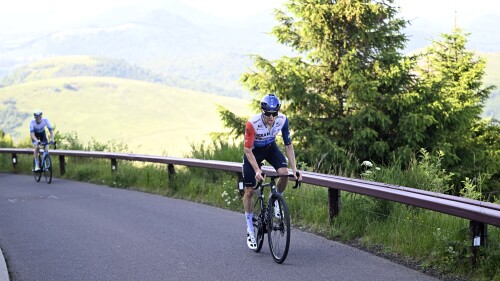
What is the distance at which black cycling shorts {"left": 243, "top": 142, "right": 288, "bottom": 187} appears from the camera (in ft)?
24.2

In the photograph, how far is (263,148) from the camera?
24.4 ft

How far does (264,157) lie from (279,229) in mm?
1070

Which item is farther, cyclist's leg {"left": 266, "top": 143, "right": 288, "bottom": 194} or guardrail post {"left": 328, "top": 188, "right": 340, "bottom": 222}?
guardrail post {"left": 328, "top": 188, "right": 340, "bottom": 222}

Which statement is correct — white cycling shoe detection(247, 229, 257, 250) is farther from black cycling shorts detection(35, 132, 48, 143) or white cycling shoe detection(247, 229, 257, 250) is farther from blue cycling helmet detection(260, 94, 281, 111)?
black cycling shorts detection(35, 132, 48, 143)

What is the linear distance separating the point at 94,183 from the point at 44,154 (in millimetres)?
1805

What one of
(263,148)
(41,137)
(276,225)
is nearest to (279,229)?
(276,225)

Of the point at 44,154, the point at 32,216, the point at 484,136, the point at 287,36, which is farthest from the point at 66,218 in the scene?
the point at 484,136

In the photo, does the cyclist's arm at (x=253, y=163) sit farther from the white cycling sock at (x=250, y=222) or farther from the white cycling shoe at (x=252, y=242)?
the white cycling shoe at (x=252, y=242)

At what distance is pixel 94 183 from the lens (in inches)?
650

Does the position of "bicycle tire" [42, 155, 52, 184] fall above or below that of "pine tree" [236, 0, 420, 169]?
below

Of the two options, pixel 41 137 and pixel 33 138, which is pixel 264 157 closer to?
pixel 33 138

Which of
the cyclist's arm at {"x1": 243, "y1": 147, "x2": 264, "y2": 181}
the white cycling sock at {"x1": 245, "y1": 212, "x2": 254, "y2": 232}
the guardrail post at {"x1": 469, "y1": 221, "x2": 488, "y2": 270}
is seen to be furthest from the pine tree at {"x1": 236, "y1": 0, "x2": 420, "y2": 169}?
the guardrail post at {"x1": 469, "y1": 221, "x2": 488, "y2": 270}

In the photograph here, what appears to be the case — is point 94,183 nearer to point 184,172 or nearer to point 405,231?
point 184,172

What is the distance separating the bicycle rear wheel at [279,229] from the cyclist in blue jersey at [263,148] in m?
0.12
